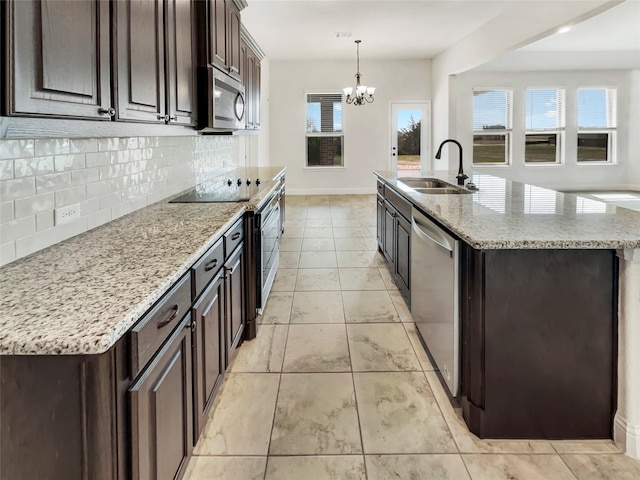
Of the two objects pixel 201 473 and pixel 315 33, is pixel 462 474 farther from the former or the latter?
pixel 315 33

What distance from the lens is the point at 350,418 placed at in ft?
7.23

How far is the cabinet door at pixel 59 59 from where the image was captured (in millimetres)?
1117

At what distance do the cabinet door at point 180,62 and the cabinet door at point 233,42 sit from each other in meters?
0.78

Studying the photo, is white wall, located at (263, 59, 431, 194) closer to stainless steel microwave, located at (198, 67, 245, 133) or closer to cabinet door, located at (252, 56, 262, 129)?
cabinet door, located at (252, 56, 262, 129)

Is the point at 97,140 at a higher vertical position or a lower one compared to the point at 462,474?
higher

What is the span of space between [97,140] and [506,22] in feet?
20.4

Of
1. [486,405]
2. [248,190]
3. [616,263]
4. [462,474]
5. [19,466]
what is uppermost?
[248,190]

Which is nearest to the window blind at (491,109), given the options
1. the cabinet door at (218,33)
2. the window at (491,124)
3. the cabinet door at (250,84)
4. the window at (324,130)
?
the window at (491,124)

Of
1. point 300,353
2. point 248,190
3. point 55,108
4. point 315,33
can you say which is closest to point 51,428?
point 55,108

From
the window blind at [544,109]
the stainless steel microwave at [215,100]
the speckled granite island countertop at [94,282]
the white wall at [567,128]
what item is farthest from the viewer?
the window blind at [544,109]

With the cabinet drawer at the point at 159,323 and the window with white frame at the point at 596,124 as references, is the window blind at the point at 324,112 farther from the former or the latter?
the cabinet drawer at the point at 159,323

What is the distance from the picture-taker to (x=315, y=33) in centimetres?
788

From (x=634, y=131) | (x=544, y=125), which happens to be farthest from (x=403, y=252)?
(x=634, y=131)

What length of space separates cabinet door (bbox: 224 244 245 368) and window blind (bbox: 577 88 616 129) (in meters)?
10.4
